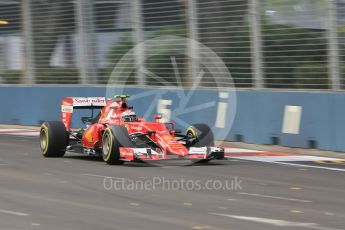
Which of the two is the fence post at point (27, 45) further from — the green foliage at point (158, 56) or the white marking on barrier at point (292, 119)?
the white marking on barrier at point (292, 119)

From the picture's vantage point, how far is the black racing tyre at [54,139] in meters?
15.1

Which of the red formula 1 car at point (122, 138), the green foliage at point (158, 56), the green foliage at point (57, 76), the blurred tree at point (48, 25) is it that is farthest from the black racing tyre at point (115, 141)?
the blurred tree at point (48, 25)

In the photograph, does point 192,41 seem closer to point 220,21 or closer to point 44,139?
point 220,21

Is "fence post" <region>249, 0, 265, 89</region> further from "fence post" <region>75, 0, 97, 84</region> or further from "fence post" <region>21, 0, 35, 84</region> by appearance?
"fence post" <region>21, 0, 35, 84</region>

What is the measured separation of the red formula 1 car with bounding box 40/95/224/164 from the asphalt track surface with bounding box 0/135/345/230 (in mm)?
268

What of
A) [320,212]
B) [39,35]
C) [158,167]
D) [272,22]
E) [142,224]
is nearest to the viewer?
[142,224]

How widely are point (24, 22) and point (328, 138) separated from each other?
11699mm

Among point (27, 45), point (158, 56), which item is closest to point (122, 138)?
point (158, 56)

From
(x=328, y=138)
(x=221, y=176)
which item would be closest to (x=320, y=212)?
(x=221, y=176)

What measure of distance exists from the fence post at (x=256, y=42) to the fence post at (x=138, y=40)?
373cm

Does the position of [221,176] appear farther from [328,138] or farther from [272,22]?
[272,22]

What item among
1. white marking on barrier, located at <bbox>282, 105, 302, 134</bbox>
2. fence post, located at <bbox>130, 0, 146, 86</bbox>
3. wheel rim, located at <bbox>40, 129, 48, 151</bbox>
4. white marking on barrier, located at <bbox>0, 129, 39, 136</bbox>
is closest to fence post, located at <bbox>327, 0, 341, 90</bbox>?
white marking on barrier, located at <bbox>282, 105, 302, 134</bbox>

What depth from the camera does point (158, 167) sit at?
13555 mm

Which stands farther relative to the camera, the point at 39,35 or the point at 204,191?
the point at 39,35
